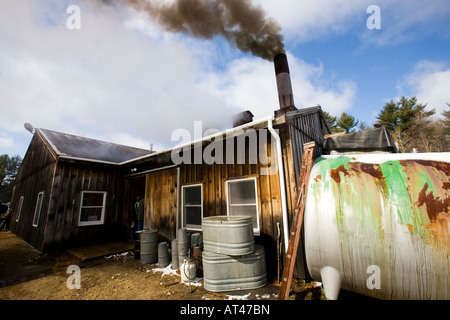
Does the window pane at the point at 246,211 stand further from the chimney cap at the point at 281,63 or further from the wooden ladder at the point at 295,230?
the chimney cap at the point at 281,63

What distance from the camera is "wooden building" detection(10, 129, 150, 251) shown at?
289 inches

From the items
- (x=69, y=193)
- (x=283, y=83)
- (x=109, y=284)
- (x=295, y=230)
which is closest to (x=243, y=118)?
(x=283, y=83)

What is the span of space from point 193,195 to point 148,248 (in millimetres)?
2091

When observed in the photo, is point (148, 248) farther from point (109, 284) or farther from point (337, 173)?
point (337, 173)

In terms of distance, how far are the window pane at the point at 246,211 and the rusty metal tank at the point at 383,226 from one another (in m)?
2.15

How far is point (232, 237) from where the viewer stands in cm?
383

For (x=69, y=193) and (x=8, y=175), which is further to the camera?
(x=8, y=175)

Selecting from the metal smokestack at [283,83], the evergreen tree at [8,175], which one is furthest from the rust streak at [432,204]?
the evergreen tree at [8,175]

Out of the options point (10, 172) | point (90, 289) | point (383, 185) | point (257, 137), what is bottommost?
point (90, 289)

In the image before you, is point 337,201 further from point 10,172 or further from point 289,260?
point 10,172

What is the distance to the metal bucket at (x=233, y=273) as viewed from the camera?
3818 millimetres

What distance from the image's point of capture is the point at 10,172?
113ft

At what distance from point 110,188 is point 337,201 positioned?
30.5 feet
